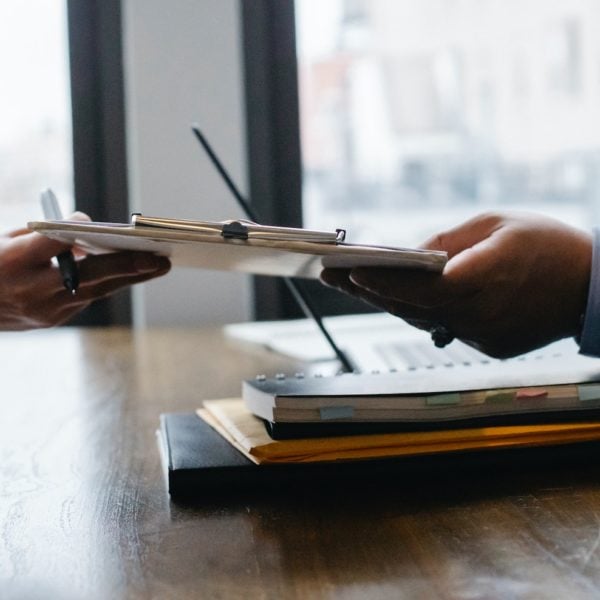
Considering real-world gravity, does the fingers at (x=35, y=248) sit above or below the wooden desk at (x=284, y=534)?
above

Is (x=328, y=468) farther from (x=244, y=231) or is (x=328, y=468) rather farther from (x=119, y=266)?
(x=119, y=266)

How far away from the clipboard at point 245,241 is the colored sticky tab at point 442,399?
0.08 meters

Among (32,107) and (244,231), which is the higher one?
(32,107)

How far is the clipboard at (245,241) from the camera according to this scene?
1.69 feet

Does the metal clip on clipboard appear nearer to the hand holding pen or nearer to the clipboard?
the clipboard

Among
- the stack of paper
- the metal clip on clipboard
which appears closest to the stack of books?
the stack of paper

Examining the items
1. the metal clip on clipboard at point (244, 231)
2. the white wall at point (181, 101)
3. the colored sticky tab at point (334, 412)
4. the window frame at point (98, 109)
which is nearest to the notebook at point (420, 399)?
the colored sticky tab at point (334, 412)

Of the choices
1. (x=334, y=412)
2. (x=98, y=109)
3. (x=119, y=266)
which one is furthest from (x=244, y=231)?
(x=98, y=109)

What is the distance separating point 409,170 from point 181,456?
1469mm

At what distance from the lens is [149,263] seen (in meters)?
0.70

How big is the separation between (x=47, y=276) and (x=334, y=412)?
1.14 ft

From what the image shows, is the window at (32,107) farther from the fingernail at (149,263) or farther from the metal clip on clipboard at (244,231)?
the metal clip on clipboard at (244,231)

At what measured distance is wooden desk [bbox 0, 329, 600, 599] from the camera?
41 cm

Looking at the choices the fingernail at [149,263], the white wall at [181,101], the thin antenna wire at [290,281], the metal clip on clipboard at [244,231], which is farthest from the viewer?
the white wall at [181,101]
